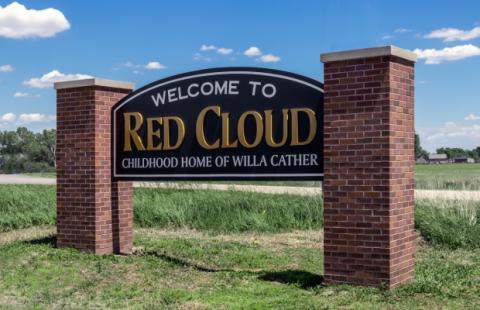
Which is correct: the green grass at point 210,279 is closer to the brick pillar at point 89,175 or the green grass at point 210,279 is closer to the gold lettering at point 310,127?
the brick pillar at point 89,175

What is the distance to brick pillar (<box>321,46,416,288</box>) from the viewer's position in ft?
21.8

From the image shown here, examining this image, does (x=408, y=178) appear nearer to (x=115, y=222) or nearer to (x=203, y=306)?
(x=203, y=306)

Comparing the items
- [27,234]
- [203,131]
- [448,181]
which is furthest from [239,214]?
[448,181]

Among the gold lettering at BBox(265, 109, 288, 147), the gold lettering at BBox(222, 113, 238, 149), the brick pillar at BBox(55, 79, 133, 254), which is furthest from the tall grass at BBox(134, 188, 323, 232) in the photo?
the gold lettering at BBox(265, 109, 288, 147)

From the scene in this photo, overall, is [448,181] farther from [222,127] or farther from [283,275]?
[283,275]

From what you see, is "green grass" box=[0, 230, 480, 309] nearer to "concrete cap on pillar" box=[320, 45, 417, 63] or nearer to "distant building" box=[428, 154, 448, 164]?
"concrete cap on pillar" box=[320, 45, 417, 63]

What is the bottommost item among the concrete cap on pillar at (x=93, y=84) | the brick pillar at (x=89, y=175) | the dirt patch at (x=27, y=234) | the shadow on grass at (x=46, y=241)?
the dirt patch at (x=27, y=234)

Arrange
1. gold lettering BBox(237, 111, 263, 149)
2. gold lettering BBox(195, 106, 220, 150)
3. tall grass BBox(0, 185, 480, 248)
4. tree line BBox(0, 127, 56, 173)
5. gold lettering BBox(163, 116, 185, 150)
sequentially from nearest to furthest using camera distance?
gold lettering BBox(237, 111, 263, 149) < gold lettering BBox(195, 106, 220, 150) < gold lettering BBox(163, 116, 185, 150) < tall grass BBox(0, 185, 480, 248) < tree line BBox(0, 127, 56, 173)

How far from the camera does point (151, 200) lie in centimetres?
1481

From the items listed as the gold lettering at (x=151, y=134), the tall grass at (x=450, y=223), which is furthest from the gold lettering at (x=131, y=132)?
the tall grass at (x=450, y=223)

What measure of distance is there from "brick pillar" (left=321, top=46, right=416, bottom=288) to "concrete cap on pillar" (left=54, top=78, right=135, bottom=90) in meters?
3.66

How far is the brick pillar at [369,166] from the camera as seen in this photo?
6.64m

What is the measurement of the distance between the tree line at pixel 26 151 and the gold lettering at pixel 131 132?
6241cm

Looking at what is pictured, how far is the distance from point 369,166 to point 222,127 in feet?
7.60
